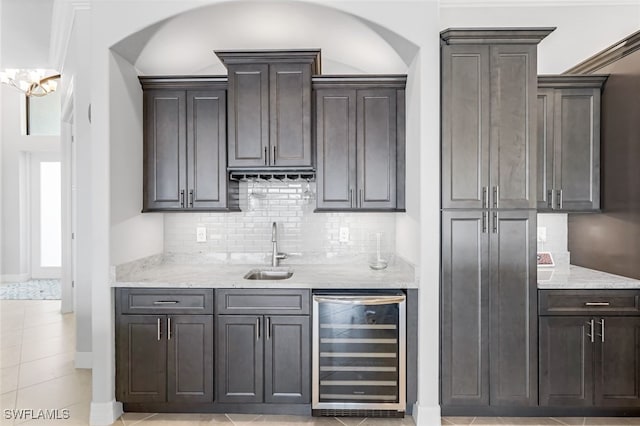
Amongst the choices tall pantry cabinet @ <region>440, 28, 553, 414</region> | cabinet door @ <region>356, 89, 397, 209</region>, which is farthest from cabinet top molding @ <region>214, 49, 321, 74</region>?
Result: tall pantry cabinet @ <region>440, 28, 553, 414</region>

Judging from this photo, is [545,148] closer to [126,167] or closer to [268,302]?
[268,302]

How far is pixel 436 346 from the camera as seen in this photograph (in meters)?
2.59

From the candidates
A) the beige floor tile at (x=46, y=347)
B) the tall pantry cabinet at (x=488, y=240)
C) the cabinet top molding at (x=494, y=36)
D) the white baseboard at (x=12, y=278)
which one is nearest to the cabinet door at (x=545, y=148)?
the tall pantry cabinet at (x=488, y=240)

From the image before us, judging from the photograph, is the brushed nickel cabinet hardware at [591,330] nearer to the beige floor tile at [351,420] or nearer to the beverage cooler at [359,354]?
the beverage cooler at [359,354]

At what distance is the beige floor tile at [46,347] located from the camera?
3842 millimetres

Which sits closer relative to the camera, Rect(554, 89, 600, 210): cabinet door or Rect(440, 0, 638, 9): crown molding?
Rect(554, 89, 600, 210): cabinet door

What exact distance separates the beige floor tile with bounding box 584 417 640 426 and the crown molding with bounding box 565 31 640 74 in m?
2.60

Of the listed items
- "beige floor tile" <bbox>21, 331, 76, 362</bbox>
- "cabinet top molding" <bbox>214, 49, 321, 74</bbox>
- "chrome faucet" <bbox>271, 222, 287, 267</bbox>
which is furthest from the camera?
"beige floor tile" <bbox>21, 331, 76, 362</bbox>

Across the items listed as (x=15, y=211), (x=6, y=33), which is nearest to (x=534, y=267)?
(x=6, y=33)

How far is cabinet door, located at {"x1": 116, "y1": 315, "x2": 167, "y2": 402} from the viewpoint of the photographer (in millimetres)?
2686

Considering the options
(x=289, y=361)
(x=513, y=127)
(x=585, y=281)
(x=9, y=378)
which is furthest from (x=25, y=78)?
(x=585, y=281)

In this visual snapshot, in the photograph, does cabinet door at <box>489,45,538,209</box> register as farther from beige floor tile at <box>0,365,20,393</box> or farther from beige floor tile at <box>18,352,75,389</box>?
beige floor tile at <box>0,365,20,393</box>

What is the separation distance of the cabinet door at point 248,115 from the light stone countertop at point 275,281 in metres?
0.90

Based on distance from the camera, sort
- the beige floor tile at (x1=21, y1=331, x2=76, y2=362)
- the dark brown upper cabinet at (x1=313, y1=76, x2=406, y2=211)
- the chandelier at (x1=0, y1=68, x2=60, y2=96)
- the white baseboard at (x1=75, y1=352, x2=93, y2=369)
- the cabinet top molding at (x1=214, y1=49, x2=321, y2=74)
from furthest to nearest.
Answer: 1. the chandelier at (x1=0, y1=68, x2=60, y2=96)
2. the beige floor tile at (x1=21, y1=331, x2=76, y2=362)
3. the white baseboard at (x1=75, y1=352, x2=93, y2=369)
4. the dark brown upper cabinet at (x1=313, y1=76, x2=406, y2=211)
5. the cabinet top molding at (x1=214, y1=49, x2=321, y2=74)
